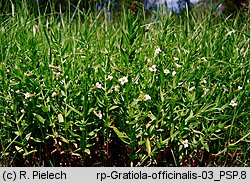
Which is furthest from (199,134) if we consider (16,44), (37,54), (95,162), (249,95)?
(16,44)

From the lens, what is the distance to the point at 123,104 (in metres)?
1.87

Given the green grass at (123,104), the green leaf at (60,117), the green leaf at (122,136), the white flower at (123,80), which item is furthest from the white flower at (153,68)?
the green leaf at (60,117)

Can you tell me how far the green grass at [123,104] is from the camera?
1.88 metres

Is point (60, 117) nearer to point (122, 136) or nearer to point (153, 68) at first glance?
point (122, 136)

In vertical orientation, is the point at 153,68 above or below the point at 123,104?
above

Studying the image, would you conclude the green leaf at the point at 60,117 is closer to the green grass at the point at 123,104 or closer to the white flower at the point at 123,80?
the green grass at the point at 123,104

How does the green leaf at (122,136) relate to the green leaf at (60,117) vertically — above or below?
below

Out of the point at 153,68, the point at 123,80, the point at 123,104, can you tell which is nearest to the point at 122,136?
the point at 123,104

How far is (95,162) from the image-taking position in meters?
2.08

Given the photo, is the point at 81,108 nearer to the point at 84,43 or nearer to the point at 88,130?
the point at 88,130

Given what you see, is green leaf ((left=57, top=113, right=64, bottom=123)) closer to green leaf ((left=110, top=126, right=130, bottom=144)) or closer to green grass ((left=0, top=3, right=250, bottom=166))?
green grass ((left=0, top=3, right=250, bottom=166))

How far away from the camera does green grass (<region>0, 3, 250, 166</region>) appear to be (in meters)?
1.88

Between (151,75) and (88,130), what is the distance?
42cm

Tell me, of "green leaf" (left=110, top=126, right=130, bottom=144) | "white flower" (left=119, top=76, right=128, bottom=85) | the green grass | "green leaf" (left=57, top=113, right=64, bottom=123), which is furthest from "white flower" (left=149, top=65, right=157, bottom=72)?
"green leaf" (left=57, top=113, right=64, bottom=123)
